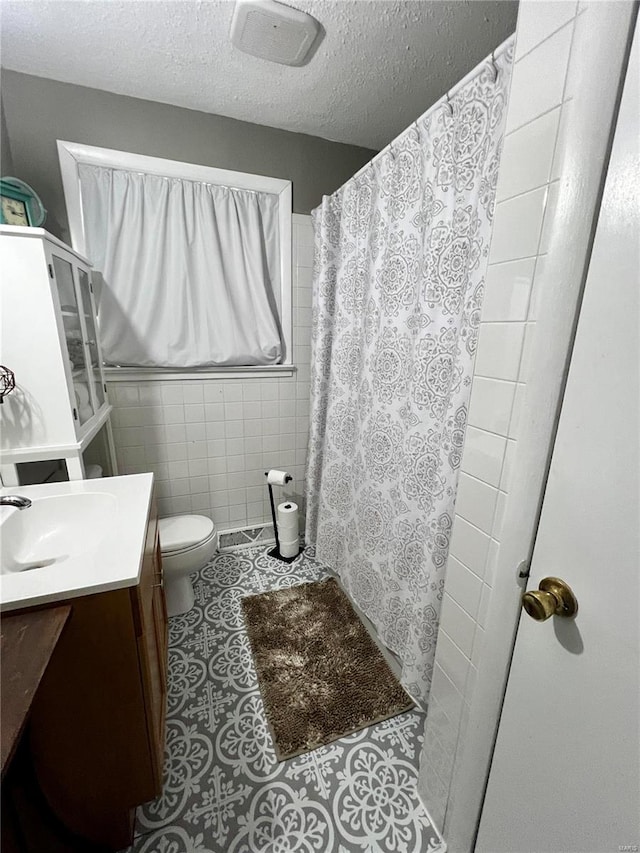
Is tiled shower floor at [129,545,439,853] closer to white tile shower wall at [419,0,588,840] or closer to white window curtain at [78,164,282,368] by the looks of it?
white tile shower wall at [419,0,588,840]

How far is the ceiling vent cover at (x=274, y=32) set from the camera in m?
1.12

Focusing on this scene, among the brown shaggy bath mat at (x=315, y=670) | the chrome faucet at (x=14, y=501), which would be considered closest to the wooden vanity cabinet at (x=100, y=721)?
the chrome faucet at (x=14, y=501)

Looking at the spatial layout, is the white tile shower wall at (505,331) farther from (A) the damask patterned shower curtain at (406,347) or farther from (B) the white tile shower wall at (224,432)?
(B) the white tile shower wall at (224,432)

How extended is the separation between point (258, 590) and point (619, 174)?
6.45ft

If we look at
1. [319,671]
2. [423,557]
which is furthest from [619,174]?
[319,671]

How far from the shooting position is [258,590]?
1.87 metres

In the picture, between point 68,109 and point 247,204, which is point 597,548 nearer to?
point 247,204

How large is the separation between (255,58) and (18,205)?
1.03 meters

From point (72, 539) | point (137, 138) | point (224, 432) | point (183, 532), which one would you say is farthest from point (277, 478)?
point (137, 138)

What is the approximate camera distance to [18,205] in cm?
130

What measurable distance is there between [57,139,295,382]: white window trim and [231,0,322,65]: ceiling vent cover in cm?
54

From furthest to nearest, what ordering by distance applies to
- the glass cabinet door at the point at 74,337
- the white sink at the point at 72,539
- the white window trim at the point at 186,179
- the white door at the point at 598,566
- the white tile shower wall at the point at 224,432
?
the white tile shower wall at the point at 224,432 < the white window trim at the point at 186,179 < the glass cabinet door at the point at 74,337 < the white sink at the point at 72,539 < the white door at the point at 598,566

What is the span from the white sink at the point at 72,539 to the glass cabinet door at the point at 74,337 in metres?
0.30

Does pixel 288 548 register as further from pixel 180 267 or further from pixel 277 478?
pixel 180 267
